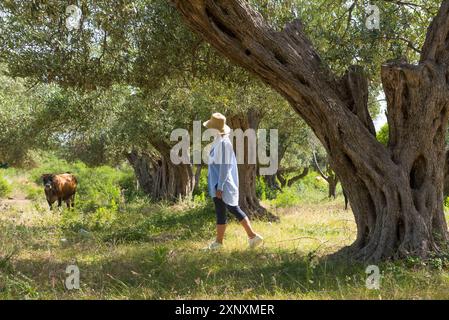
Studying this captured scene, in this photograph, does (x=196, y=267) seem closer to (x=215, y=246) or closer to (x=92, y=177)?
(x=215, y=246)

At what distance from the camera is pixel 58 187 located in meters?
17.9

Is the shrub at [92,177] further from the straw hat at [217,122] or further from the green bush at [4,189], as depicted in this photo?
the straw hat at [217,122]

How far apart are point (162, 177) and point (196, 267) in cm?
1963

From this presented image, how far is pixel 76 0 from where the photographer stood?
814 cm

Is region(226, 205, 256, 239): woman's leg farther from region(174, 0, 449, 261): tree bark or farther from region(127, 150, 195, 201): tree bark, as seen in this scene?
region(127, 150, 195, 201): tree bark

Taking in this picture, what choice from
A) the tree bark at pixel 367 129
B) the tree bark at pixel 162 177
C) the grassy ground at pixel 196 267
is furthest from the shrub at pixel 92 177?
the tree bark at pixel 367 129

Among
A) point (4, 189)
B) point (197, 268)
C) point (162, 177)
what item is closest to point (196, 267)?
point (197, 268)

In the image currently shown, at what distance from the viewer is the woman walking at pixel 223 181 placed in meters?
7.51

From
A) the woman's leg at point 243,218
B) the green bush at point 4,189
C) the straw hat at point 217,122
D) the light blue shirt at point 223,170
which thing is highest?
the straw hat at point 217,122

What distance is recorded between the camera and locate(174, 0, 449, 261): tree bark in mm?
6250

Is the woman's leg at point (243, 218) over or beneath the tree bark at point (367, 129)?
beneath

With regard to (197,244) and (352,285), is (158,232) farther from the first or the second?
(352,285)

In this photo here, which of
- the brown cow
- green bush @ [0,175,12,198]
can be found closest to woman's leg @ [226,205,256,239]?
the brown cow

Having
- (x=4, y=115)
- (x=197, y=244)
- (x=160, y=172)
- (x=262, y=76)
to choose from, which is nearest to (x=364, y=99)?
(x=262, y=76)
